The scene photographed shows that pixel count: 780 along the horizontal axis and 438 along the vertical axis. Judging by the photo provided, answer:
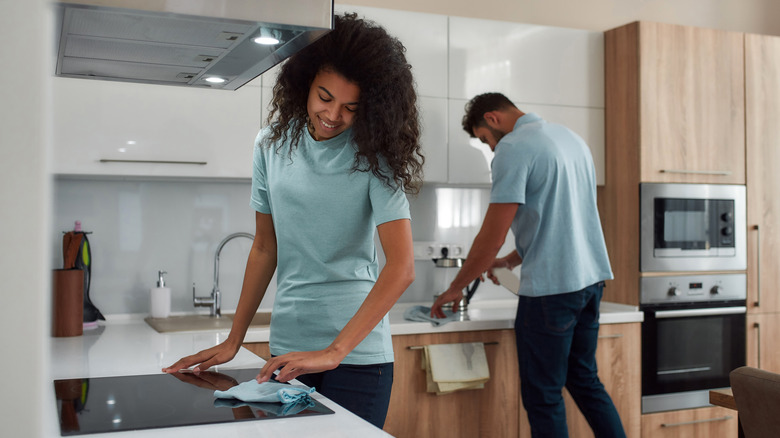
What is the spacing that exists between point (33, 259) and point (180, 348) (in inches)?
66.8

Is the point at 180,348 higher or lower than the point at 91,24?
lower

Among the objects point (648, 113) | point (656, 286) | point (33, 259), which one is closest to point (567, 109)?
point (648, 113)

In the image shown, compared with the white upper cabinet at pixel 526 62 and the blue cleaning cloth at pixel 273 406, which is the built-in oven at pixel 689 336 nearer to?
the white upper cabinet at pixel 526 62

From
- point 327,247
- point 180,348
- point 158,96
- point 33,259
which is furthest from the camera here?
point 158,96

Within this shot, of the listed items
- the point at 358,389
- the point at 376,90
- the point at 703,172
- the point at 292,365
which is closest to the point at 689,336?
the point at 703,172

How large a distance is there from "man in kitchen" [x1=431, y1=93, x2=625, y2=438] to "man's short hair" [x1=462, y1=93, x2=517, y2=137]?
20 cm

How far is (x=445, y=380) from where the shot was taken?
2.55m

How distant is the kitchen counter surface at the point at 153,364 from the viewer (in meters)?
0.98

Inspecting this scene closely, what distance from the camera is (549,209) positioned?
2.47m

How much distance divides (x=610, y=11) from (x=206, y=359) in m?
2.90

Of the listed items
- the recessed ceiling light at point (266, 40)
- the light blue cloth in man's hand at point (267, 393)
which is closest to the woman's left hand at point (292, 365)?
the light blue cloth in man's hand at point (267, 393)

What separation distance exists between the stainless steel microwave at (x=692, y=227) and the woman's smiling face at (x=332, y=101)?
1952mm

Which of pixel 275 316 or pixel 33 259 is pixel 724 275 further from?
pixel 33 259

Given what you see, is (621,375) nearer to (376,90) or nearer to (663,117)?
(663,117)
